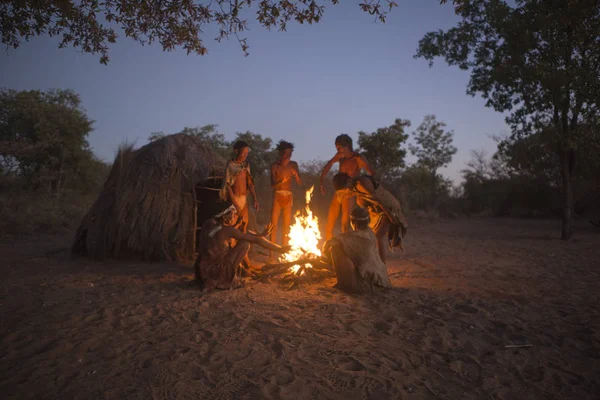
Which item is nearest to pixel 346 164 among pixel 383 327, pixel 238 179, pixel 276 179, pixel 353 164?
pixel 353 164

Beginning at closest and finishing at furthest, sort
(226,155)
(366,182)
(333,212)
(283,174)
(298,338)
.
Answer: (298,338) → (366,182) → (333,212) → (283,174) → (226,155)

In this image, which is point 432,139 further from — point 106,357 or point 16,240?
point 106,357

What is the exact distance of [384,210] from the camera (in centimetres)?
514

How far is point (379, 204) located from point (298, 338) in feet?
8.02

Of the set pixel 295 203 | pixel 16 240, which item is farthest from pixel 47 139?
pixel 295 203

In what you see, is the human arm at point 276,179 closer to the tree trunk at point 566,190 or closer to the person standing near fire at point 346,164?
the person standing near fire at point 346,164

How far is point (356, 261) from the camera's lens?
4539mm

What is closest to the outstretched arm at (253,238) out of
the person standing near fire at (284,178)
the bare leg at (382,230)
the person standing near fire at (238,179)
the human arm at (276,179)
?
the person standing near fire at (238,179)

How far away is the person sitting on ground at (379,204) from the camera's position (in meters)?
5.09

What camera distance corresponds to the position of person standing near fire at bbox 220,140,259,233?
5781 mm

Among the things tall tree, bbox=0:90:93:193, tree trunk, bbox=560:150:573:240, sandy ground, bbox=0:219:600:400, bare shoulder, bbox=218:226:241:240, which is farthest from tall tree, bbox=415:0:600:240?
tall tree, bbox=0:90:93:193

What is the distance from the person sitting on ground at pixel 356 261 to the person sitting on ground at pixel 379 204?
55cm

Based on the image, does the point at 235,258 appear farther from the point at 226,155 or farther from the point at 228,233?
the point at 226,155

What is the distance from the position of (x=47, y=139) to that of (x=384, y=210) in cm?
1754
